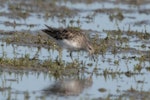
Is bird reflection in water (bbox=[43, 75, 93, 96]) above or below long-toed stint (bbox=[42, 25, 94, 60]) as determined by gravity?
below

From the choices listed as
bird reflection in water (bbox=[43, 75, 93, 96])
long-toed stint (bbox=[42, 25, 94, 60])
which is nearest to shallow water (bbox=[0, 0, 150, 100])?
bird reflection in water (bbox=[43, 75, 93, 96])

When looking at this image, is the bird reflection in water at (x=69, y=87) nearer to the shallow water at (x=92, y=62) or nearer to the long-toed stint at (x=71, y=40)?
the shallow water at (x=92, y=62)

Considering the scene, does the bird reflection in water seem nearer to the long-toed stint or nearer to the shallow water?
the shallow water

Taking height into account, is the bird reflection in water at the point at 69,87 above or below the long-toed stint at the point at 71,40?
below

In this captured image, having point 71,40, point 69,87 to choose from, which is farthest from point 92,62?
point 69,87

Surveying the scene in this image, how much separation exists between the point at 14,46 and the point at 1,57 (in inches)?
94.4

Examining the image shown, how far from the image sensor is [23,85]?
1338cm

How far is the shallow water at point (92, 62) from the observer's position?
42.5ft

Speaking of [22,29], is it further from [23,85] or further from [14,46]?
[23,85]

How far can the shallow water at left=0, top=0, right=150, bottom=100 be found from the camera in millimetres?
12953

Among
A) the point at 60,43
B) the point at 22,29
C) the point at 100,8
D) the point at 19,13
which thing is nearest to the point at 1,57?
the point at 60,43

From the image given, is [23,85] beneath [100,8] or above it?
beneath

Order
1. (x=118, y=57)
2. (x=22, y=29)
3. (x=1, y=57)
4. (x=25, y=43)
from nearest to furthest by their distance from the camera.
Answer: (x=1, y=57) → (x=118, y=57) → (x=25, y=43) → (x=22, y=29)

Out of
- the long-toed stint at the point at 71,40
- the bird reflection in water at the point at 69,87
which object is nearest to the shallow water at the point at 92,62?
the bird reflection in water at the point at 69,87
